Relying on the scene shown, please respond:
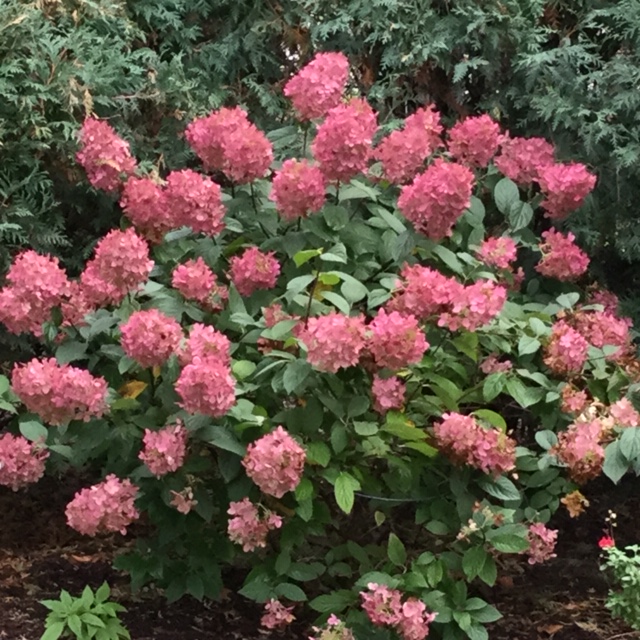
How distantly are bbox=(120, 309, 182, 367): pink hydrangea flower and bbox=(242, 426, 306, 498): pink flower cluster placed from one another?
11.6 inches

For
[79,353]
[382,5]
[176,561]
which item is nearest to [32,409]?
[79,353]

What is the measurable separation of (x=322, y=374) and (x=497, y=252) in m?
0.66

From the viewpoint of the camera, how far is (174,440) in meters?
2.00

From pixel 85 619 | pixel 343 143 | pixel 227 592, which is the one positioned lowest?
pixel 227 592

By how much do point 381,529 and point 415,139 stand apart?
1.25 metres

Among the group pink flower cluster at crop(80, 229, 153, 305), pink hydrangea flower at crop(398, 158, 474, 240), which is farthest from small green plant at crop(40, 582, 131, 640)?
pink hydrangea flower at crop(398, 158, 474, 240)

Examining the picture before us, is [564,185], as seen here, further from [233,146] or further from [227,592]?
[227,592]

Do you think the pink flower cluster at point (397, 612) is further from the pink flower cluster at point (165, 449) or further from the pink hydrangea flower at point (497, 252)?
the pink hydrangea flower at point (497, 252)

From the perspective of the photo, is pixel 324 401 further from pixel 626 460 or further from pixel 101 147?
pixel 101 147

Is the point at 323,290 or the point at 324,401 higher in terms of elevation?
the point at 323,290

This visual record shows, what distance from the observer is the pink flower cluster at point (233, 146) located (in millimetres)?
2295

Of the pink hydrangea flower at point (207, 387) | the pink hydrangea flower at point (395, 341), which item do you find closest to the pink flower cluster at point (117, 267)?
the pink hydrangea flower at point (207, 387)

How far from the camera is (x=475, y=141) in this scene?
2523 mm

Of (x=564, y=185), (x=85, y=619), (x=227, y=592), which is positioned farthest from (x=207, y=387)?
(x=564, y=185)
